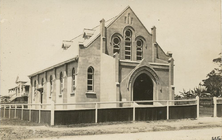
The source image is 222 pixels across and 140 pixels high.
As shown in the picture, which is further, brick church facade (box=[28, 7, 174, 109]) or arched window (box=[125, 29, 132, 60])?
arched window (box=[125, 29, 132, 60])

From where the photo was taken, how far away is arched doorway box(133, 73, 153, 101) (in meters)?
27.0

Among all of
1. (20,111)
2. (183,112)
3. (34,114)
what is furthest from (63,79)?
(183,112)

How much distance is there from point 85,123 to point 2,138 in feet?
20.2

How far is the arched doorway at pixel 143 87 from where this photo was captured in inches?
1064

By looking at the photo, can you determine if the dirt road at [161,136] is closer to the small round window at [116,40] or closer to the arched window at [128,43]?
the arched window at [128,43]

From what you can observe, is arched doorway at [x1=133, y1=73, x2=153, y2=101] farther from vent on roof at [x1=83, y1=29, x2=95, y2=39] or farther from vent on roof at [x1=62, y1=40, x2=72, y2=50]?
vent on roof at [x1=62, y1=40, x2=72, y2=50]

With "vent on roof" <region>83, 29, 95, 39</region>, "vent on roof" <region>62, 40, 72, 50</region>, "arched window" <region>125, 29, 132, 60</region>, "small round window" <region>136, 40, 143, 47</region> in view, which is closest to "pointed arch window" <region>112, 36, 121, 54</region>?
"arched window" <region>125, 29, 132, 60</region>

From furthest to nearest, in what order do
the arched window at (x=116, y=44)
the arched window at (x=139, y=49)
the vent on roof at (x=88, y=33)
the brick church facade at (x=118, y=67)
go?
1. the vent on roof at (x=88, y=33)
2. the arched window at (x=139, y=49)
3. the arched window at (x=116, y=44)
4. the brick church facade at (x=118, y=67)

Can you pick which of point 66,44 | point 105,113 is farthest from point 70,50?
point 105,113

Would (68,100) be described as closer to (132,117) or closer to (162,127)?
(132,117)

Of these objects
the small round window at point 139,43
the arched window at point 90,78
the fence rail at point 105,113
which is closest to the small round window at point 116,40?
the small round window at point 139,43

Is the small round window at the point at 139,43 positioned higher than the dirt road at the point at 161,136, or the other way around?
the small round window at the point at 139,43

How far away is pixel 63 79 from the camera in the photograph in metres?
30.1

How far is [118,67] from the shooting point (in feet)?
82.7
